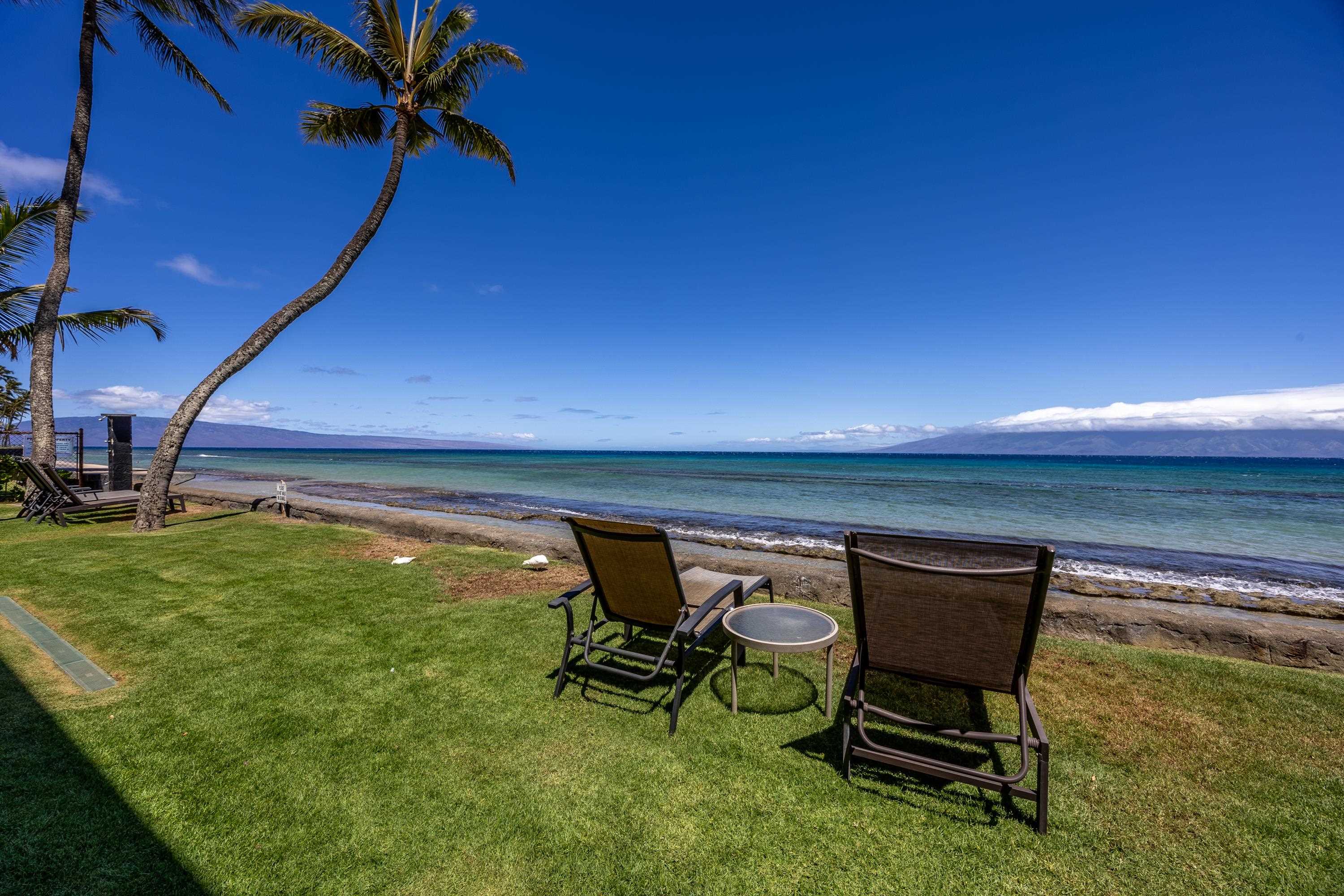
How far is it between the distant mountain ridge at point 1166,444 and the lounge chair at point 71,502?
143163mm

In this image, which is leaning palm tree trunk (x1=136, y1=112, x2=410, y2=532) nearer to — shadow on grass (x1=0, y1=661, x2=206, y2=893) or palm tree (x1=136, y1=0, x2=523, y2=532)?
palm tree (x1=136, y1=0, x2=523, y2=532)

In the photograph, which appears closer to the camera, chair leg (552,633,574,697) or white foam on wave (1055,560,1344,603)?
chair leg (552,633,574,697)

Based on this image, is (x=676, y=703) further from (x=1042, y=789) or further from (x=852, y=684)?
(x=1042, y=789)

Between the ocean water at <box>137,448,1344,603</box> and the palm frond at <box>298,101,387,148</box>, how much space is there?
1004cm

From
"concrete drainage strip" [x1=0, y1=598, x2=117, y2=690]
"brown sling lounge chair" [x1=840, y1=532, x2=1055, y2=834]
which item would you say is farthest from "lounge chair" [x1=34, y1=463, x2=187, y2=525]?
"brown sling lounge chair" [x1=840, y1=532, x2=1055, y2=834]

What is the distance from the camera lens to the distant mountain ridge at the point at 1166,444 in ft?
440

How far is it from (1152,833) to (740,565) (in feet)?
12.9

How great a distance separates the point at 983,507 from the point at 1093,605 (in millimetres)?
17471

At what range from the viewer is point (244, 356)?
30.2 ft

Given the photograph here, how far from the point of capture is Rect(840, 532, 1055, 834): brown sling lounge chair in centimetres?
241

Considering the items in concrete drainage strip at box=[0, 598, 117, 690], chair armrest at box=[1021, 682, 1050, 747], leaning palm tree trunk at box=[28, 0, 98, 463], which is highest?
leaning palm tree trunk at box=[28, 0, 98, 463]

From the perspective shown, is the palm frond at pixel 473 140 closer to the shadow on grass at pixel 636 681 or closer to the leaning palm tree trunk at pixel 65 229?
the leaning palm tree trunk at pixel 65 229

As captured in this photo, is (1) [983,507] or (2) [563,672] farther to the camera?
(1) [983,507]

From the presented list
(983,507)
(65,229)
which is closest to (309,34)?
(65,229)
